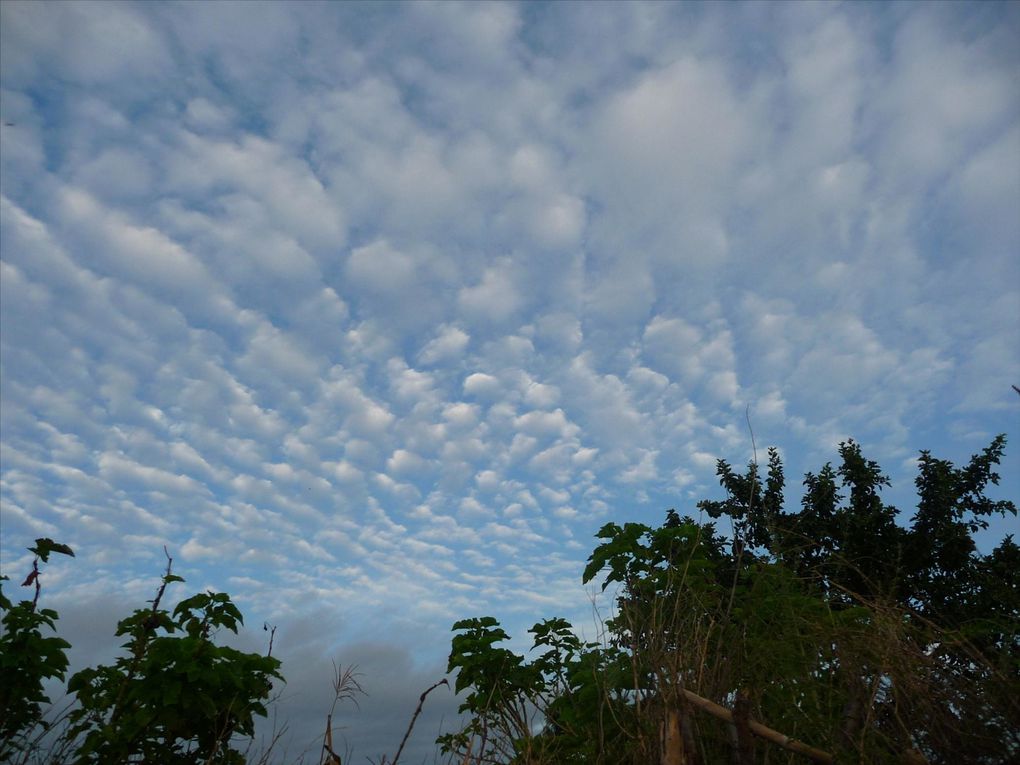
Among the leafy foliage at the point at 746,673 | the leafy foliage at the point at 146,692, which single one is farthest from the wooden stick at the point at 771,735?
the leafy foliage at the point at 146,692

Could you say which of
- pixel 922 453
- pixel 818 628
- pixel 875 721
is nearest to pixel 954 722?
pixel 875 721

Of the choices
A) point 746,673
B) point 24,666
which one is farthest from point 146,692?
point 746,673

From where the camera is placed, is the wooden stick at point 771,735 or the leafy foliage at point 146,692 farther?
the leafy foliage at point 146,692

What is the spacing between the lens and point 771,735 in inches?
140

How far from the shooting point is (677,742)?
3596 mm

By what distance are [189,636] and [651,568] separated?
4.01 metres

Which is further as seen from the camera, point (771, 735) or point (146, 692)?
point (146, 692)

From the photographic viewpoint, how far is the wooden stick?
11.5 ft

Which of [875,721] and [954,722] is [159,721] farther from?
[954,722]

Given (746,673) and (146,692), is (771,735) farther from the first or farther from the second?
(146,692)

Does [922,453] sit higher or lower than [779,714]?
higher

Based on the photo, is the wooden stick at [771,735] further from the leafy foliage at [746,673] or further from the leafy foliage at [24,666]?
the leafy foliage at [24,666]

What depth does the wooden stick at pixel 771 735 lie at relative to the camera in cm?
349

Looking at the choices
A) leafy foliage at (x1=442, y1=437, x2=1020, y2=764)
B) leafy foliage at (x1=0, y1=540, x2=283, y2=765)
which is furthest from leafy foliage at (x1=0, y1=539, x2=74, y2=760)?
leafy foliage at (x1=442, y1=437, x2=1020, y2=764)
